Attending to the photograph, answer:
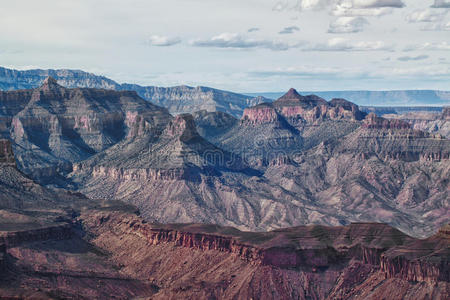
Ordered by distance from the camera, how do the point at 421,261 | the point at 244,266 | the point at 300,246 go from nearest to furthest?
1. the point at 421,261
2. the point at 300,246
3. the point at 244,266

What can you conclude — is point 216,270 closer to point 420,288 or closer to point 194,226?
point 194,226

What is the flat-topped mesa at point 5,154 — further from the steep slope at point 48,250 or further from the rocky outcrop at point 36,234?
the rocky outcrop at point 36,234

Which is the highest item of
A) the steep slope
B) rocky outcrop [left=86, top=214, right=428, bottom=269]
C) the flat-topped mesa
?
the flat-topped mesa

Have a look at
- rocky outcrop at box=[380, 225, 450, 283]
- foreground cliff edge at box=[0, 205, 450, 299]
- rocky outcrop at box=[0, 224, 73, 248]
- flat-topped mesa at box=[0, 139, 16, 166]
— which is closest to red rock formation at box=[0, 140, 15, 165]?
flat-topped mesa at box=[0, 139, 16, 166]

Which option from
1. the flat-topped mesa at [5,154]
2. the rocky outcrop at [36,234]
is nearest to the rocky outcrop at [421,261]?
the rocky outcrop at [36,234]

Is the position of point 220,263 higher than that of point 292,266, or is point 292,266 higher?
point 292,266

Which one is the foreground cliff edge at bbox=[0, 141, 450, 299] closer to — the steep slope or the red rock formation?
the steep slope

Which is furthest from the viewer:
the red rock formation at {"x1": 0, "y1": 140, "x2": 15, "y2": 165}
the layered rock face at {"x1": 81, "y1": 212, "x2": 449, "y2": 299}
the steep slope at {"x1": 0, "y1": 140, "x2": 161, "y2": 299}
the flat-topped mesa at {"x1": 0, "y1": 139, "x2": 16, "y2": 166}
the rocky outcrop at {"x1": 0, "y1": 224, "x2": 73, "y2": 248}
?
the red rock formation at {"x1": 0, "y1": 140, "x2": 15, "y2": 165}

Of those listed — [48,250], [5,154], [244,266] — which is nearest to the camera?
[244,266]

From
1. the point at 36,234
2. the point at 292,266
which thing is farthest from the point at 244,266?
the point at 36,234

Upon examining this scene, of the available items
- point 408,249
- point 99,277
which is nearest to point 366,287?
point 408,249

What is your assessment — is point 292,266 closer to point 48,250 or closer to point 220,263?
point 220,263
